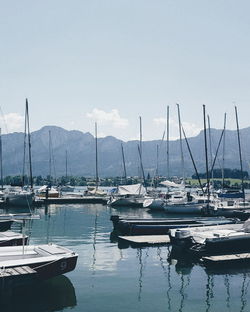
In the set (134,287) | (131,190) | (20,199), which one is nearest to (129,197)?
(131,190)

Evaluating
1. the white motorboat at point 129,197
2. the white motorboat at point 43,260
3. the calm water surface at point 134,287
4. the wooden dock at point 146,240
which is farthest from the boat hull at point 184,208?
the white motorboat at point 43,260

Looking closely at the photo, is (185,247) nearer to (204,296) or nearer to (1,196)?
(204,296)

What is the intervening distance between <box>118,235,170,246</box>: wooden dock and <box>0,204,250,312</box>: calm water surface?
1.50 meters

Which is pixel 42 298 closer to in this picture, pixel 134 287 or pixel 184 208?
pixel 134 287

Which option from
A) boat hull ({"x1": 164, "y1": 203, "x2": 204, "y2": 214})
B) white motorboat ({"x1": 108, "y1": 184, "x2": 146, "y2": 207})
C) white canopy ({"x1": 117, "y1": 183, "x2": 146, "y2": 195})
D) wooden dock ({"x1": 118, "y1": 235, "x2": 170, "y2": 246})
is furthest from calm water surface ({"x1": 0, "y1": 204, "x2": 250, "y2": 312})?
white canopy ({"x1": 117, "y1": 183, "x2": 146, "y2": 195})

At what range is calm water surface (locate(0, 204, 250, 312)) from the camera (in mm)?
20484

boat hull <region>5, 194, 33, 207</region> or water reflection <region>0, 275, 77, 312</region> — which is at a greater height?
boat hull <region>5, 194, 33, 207</region>

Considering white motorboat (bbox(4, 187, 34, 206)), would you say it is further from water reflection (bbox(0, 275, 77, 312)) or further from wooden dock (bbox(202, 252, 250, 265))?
water reflection (bbox(0, 275, 77, 312))

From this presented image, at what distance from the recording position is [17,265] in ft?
69.4

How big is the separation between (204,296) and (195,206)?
44.1 metres

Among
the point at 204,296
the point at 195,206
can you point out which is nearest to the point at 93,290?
the point at 204,296

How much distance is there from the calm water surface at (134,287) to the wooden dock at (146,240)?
1500 millimetres

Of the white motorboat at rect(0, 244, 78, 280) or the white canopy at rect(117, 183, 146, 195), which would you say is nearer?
the white motorboat at rect(0, 244, 78, 280)

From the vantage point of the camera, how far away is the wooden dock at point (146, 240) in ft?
118
